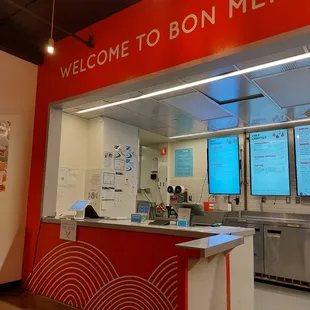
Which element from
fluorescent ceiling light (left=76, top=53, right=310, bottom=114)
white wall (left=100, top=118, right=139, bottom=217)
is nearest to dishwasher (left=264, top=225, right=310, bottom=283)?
white wall (left=100, top=118, right=139, bottom=217)

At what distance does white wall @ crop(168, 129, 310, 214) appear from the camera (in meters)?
5.15

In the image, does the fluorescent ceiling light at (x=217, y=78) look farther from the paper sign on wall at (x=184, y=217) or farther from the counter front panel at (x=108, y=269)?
the counter front panel at (x=108, y=269)

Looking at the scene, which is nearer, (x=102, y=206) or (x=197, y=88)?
(x=197, y=88)

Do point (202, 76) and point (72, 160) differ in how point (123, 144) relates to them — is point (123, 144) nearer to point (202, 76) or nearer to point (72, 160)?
point (72, 160)

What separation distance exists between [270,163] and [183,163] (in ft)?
6.24

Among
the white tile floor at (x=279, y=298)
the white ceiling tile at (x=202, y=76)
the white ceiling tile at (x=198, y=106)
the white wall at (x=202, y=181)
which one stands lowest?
the white tile floor at (x=279, y=298)

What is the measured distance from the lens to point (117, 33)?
11.0 ft

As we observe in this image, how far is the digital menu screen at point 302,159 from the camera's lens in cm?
495

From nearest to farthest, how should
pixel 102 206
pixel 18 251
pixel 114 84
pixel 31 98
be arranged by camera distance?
pixel 114 84 → pixel 18 251 → pixel 31 98 → pixel 102 206

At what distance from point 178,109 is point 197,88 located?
84 centimetres

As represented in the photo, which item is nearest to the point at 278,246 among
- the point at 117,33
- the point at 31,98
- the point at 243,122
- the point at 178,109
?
the point at 243,122

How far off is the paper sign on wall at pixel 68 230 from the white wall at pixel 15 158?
772 millimetres

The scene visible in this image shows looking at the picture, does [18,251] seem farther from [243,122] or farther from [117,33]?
[243,122]

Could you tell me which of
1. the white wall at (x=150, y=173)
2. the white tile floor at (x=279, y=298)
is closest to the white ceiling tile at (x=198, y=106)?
the white wall at (x=150, y=173)
